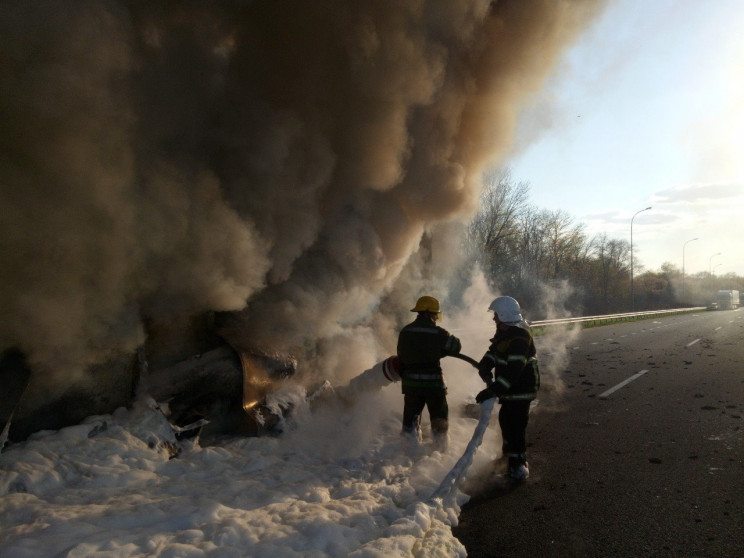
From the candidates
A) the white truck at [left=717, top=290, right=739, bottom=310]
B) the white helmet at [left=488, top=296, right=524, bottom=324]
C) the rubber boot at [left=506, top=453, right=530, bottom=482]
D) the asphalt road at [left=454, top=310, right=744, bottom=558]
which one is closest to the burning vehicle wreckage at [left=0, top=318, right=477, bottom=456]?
the white helmet at [left=488, top=296, right=524, bottom=324]

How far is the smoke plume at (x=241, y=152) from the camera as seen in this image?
154 inches

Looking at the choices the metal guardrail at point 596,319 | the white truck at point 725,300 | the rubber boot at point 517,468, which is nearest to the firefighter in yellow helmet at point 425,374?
the rubber boot at point 517,468

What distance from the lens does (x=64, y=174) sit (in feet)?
13.2

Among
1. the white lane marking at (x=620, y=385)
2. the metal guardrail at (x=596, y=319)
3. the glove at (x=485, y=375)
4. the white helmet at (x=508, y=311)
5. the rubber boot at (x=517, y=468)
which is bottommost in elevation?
the white lane marking at (x=620, y=385)

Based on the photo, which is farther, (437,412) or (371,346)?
(371,346)

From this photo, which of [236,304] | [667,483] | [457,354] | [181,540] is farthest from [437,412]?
[181,540]

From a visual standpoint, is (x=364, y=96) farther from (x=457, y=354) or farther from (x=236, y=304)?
(x=457, y=354)

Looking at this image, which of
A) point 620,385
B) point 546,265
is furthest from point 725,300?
point 620,385

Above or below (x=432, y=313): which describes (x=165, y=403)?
below

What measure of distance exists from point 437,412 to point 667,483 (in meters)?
1.87

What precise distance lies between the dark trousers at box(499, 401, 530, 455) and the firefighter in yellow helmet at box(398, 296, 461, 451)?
2.04 feet

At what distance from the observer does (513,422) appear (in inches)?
171

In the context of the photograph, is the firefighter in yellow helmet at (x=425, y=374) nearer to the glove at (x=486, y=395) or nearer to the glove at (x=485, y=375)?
the glove at (x=485, y=375)

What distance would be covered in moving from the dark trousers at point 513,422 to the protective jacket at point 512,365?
0.19 ft
